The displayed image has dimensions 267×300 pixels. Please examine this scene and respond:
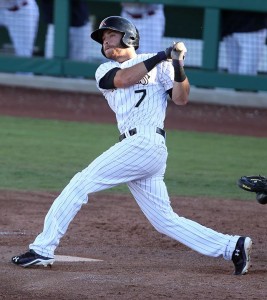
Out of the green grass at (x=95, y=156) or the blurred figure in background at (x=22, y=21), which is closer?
the green grass at (x=95, y=156)

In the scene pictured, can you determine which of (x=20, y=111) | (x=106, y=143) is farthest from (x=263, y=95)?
(x=20, y=111)

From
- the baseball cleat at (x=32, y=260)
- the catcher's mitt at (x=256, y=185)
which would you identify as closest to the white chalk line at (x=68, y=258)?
the baseball cleat at (x=32, y=260)

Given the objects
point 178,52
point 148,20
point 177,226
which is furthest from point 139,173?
point 148,20

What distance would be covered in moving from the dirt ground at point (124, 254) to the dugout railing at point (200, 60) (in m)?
4.52

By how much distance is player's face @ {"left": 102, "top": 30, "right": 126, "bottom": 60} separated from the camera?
5.31 m

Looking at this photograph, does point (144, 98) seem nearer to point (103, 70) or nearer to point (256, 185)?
point (103, 70)

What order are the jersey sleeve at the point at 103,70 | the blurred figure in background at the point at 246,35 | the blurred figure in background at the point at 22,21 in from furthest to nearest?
1. the blurred figure in background at the point at 22,21
2. the blurred figure in background at the point at 246,35
3. the jersey sleeve at the point at 103,70

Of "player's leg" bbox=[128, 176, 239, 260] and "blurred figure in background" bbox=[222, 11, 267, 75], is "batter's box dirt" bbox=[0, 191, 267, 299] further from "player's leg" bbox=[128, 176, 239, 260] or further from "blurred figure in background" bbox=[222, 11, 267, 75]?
"blurred figure in background" bbox=[222, 11, 267, 75]

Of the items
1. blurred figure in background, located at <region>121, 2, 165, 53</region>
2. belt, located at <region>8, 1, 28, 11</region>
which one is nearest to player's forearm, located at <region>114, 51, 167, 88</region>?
blurred figure in background, located at <region>121, 2, 165, 53</region>

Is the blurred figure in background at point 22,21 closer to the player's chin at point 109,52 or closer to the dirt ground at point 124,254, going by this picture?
the dirt ground at point 124,254

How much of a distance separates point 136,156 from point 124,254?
40.1 inches

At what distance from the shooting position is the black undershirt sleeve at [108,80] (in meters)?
5.20

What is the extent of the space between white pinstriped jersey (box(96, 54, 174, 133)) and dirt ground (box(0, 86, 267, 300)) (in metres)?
0.87

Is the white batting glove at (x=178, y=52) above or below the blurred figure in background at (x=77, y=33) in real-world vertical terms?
above
